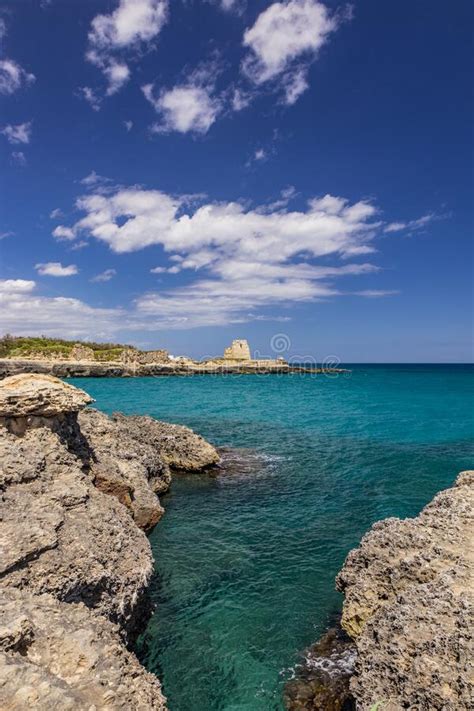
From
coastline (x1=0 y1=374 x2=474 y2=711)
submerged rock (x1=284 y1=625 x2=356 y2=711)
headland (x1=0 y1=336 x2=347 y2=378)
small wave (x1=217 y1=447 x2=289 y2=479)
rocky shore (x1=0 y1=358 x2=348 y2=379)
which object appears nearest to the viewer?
coastline (x1=0 y1=374 x2=474 y2=711)

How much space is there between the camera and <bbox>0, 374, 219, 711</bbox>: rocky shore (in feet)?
15.4

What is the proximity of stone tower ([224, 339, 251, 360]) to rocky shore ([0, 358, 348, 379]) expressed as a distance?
4717 mm

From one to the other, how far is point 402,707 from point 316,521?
9737 mm

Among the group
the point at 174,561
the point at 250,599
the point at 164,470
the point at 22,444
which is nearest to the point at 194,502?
the point at 164,470

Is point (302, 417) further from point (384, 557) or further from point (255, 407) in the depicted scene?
point (384, 557)

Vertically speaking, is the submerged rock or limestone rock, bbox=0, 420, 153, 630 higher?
limestone rock, bbox=0, 420, 153, 630

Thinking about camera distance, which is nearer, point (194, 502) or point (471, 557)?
point (471, 557)

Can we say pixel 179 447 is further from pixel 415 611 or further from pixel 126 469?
pixel 415 611

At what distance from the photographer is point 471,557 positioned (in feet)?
24.6

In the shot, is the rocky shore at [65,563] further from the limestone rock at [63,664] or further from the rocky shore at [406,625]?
the rocky shore at [406,625]

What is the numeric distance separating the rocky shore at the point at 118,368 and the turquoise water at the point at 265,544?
Answer: 69099 mm

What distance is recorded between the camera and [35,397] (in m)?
9.67

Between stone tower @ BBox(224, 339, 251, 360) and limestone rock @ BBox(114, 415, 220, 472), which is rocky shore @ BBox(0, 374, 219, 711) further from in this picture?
stone tower @ BBox(224, 339, 251, 360)

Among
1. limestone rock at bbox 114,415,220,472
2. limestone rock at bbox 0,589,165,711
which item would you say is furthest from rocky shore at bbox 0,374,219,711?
limestone rock at bbox 114,415,220,472
